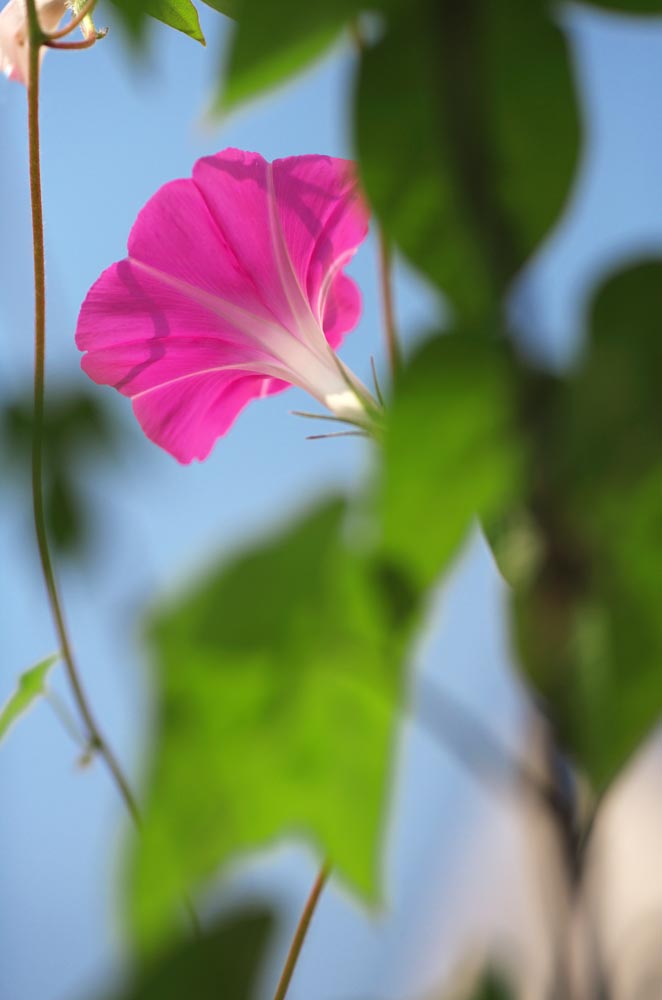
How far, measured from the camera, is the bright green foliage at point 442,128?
14 centimetres

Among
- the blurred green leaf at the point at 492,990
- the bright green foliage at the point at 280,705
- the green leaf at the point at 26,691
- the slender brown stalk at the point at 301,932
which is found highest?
the bright green foliage at the point at 280,705

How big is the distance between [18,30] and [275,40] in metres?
0.33

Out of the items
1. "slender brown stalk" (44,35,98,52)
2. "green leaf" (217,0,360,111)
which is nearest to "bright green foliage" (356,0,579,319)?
"green leaf" (217,0,360,111)

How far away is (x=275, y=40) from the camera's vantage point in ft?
0.43

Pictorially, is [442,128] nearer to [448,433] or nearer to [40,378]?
[448,433]

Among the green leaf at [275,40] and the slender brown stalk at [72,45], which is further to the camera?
the slender brown stalk at [72,45]

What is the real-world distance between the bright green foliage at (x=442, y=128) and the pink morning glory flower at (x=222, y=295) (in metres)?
0.15

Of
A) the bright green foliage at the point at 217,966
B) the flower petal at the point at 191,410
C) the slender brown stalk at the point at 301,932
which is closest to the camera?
the bright green foliage at the point at 217,966

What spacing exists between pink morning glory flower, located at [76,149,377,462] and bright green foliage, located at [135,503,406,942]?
0.18 m

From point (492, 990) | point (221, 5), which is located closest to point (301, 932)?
point (492, 990)

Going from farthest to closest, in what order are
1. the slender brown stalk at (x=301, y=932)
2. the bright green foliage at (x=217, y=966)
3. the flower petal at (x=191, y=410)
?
the flower petal at (x=191, y=410) < the slender brown stalk at (x=301, y=932) < the bright green foliage at (x=217, y=966)

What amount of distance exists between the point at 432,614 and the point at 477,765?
0.02 metres

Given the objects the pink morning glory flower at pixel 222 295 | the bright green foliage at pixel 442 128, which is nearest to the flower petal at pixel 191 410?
the pink morning glory flower at pixel 222 295

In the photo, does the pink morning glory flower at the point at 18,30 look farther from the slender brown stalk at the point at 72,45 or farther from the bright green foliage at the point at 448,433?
the bright green foliage at the point at 448,433
